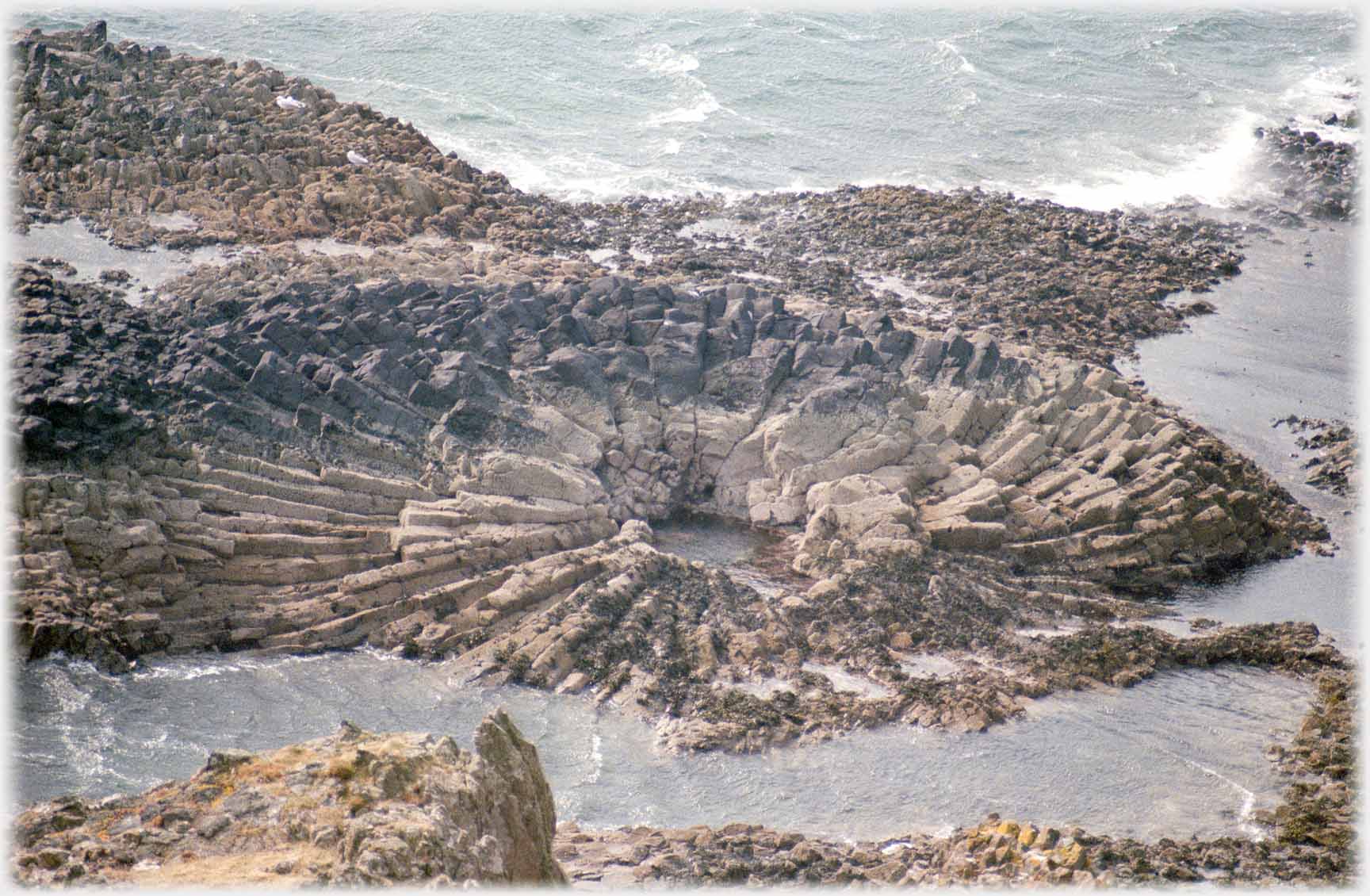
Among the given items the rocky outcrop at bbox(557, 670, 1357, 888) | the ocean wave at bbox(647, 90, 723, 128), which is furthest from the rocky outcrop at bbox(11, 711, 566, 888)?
the ocean wave at bbox(647, 90, 723, 128)

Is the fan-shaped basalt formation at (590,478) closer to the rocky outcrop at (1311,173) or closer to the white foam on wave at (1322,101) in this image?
the rocky outcrop at (1311,173)

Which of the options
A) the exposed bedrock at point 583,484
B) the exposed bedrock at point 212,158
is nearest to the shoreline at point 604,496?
the exposed bedrock at point 583,484

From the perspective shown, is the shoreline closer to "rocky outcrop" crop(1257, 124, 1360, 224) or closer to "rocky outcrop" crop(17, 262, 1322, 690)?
"rocky outcrop" crop(17, 262, 1322, 690)

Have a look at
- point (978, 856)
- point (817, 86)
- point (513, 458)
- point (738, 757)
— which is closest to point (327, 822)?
point (978, 856)

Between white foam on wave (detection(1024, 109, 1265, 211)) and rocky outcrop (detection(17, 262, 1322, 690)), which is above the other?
white foam on wave (detection(1024, 109, 1265, 211))

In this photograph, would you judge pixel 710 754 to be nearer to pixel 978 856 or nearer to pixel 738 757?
pixel 738 757

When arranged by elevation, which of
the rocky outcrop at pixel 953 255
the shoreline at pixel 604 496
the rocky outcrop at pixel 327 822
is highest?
the rocky outcrop at pixel 953 255
